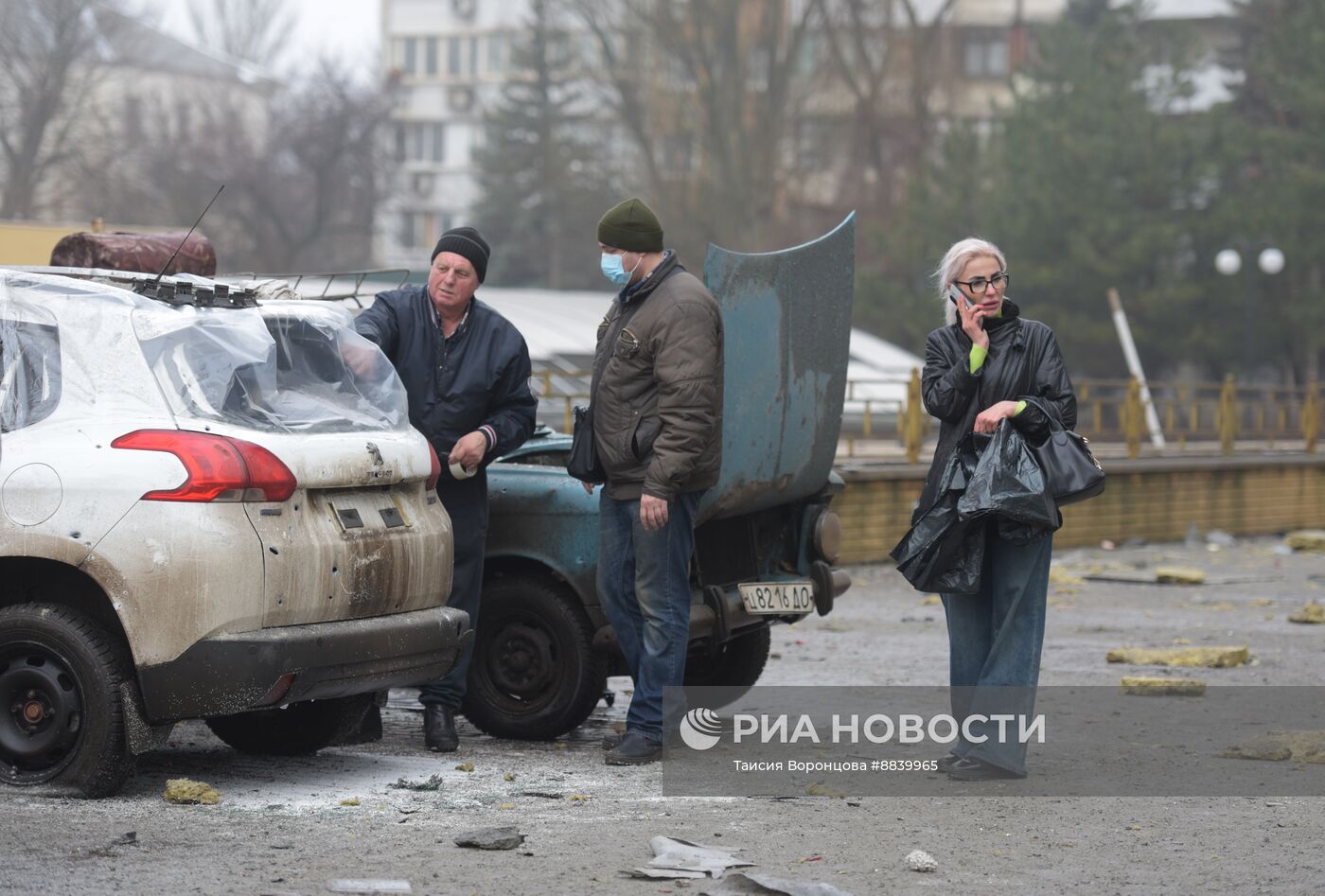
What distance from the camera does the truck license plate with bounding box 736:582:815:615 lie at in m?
7.59

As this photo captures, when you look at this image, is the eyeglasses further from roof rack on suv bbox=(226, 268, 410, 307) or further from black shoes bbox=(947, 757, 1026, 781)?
roof rack on suv bbox=(226, 268, 410, 307)

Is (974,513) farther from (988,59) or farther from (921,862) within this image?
(988,59)

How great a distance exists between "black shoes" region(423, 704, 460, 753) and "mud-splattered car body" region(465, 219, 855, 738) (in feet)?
1.19

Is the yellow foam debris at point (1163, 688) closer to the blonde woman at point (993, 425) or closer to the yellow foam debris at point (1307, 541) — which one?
the blonde woman at point (993, 425)

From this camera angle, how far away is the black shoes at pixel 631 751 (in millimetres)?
6883

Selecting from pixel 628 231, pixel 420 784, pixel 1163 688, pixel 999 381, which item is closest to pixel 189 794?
pixel 420 784

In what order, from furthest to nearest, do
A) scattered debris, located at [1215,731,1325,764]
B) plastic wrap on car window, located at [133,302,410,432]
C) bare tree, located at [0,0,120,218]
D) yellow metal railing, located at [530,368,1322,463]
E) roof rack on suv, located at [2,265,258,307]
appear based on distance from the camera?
bare tree, located at [0,0,120,218]
yellow metal railing, located at [530,368,1322,463]
scattered debris, located at [1215,731,1325,764]
roof rack on suv, located at [2,265,258,307]
plastic wrap on car window, located at [133,302,410,432]

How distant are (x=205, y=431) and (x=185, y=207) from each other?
49788 millimetres

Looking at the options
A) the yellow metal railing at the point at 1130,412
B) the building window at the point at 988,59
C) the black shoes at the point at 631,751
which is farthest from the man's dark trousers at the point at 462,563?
the building window at the point at 988,59

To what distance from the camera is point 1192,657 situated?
10383 millimetres

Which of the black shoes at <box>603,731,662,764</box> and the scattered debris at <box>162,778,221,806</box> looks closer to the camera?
the scattered debris at <box>162,778,221,806</box>

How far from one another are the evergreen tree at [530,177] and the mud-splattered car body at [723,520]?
55.0m

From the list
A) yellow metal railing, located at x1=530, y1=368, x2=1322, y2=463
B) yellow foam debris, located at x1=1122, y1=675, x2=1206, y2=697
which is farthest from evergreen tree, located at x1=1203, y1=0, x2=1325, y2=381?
yellow foam debris, located at x1=1122, y1=675, x2=1206, y2=697

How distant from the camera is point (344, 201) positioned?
60125mm
